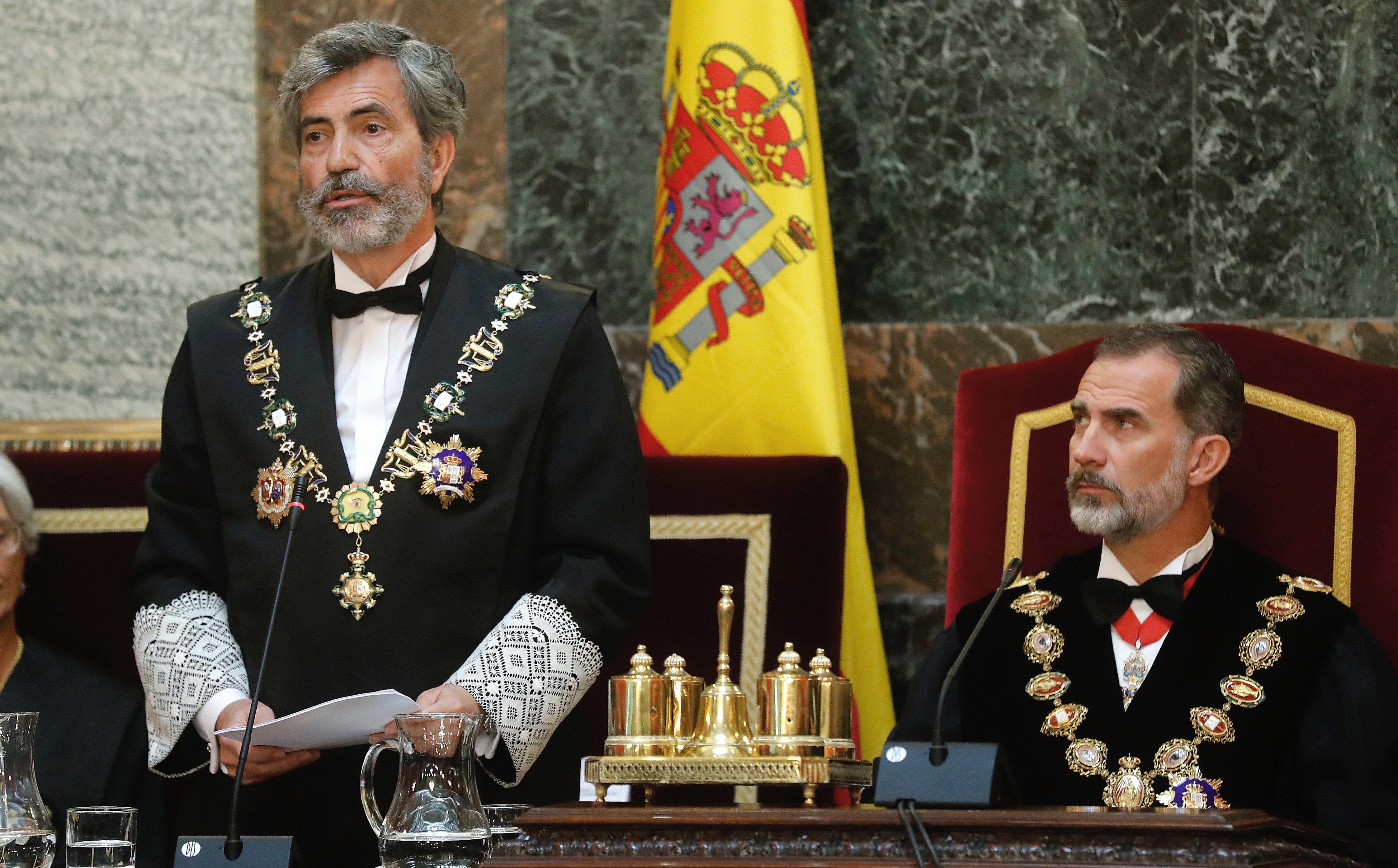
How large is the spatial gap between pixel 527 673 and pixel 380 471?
38 cm

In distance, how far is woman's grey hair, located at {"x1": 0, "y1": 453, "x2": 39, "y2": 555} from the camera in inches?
120

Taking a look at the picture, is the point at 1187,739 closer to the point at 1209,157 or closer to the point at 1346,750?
the point at 1346,750

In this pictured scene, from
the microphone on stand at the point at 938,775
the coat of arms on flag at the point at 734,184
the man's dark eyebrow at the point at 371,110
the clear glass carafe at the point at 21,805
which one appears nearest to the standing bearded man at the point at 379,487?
the man's dark eyebrow at the point at 371,110

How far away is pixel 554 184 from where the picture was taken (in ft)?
13.1

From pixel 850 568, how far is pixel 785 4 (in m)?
1.17

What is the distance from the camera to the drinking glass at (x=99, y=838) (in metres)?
1.83

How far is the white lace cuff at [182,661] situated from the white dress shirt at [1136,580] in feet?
4.25

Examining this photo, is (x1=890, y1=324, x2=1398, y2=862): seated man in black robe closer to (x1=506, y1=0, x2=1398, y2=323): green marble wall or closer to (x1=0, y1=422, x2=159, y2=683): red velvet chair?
(x1=506, y1=0, x2=1398, y2=323): green marble wall

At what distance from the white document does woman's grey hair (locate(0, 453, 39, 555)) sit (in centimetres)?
102

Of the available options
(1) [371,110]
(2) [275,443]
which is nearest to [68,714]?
(2) [275,443]

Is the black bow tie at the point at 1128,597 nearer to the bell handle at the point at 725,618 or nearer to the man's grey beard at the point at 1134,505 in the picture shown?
the man's grey beard at the point at 1134,505

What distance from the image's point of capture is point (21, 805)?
6.18 feet

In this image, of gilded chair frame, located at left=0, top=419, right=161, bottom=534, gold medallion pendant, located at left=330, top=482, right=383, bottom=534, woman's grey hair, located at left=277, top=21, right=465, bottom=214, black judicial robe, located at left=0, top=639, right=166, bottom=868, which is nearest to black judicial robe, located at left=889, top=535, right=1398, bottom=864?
gold medallion pendant, located at left=330, top=482, right=383, bottom=534

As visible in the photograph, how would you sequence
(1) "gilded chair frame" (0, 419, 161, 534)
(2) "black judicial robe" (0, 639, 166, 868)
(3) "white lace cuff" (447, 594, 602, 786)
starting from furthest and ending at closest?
(1) "gilded chair frame" (0, 419, 161, 534)
(2) "black judicial robe" (0, 639, 166, 868)
(3) "white lace cuff" (447, 594, 602, 786)
